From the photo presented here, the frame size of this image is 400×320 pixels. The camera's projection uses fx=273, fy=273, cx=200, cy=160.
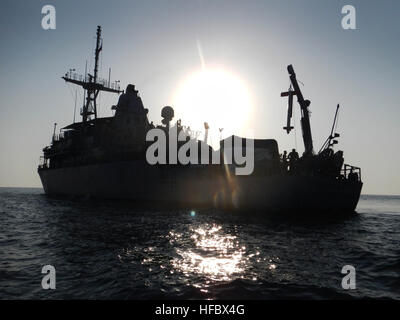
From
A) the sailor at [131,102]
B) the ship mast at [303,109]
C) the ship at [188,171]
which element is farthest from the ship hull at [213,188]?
the sailor at [131,102]

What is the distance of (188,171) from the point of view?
29.6 m

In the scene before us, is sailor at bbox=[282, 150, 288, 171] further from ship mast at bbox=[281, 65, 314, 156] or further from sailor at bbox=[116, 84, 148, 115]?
sailor at bbox=[116, 84, 148, 115]

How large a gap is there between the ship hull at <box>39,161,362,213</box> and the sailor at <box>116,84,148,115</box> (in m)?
10.4

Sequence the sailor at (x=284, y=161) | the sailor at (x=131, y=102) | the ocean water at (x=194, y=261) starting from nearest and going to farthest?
the ocean water at (x=194, y=261)
the sailor at (x=284, y=161)
the sailor at (x=131, y=102)

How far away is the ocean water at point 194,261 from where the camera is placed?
22.2 ft

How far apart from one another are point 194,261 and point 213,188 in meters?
17.9

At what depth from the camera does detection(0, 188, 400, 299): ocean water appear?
6.78 m

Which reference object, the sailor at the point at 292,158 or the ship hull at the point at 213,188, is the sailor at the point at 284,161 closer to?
the sailor at the point at 292,158

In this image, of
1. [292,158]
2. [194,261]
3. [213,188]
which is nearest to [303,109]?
[292,158]

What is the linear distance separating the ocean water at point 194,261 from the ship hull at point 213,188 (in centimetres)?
627

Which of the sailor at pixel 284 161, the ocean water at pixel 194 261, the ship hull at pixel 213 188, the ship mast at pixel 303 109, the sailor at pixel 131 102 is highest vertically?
the sailor at pixel 131 102
